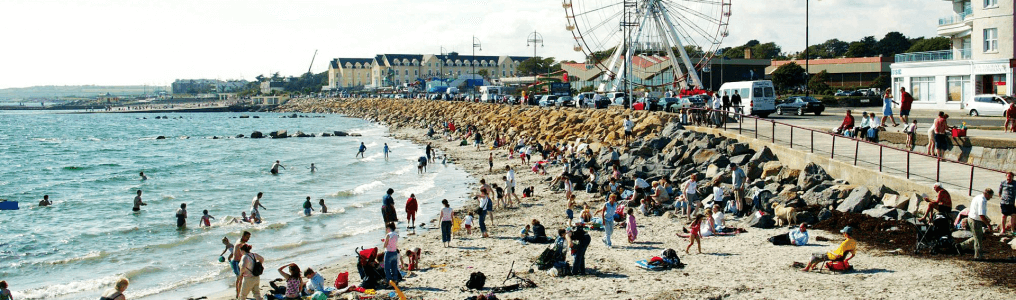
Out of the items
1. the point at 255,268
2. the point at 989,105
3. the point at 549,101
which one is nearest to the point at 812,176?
the point at 255,268

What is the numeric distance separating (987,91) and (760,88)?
1368 cm

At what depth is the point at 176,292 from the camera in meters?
15.5

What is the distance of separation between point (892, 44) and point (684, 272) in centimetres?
10200

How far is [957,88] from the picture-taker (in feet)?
129

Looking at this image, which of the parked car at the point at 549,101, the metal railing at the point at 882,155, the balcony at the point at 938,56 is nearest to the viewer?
the metal railing at the point at 882,155

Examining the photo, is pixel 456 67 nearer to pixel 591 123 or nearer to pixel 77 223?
pixel 591 123

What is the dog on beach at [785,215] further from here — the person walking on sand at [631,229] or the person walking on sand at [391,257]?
the person walking on sand at [391,257]

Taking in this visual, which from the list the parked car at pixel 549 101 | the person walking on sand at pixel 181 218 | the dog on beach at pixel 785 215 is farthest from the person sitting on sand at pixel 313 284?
the parked car at pixel 549 101

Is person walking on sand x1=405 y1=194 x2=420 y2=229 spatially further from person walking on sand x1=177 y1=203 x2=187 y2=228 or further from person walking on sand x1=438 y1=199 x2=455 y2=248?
person walking on sand x1=177 y1=203 x2=187 y2=228

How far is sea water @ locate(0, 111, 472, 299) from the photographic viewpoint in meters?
17.4

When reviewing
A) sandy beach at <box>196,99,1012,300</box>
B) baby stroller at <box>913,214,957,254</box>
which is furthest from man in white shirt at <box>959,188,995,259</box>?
sandy beach at <box>196,99,1012,300</box>

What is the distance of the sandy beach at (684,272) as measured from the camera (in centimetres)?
1138

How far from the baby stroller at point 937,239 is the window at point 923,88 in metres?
31.6

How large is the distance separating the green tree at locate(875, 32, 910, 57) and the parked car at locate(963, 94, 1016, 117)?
75390mm
